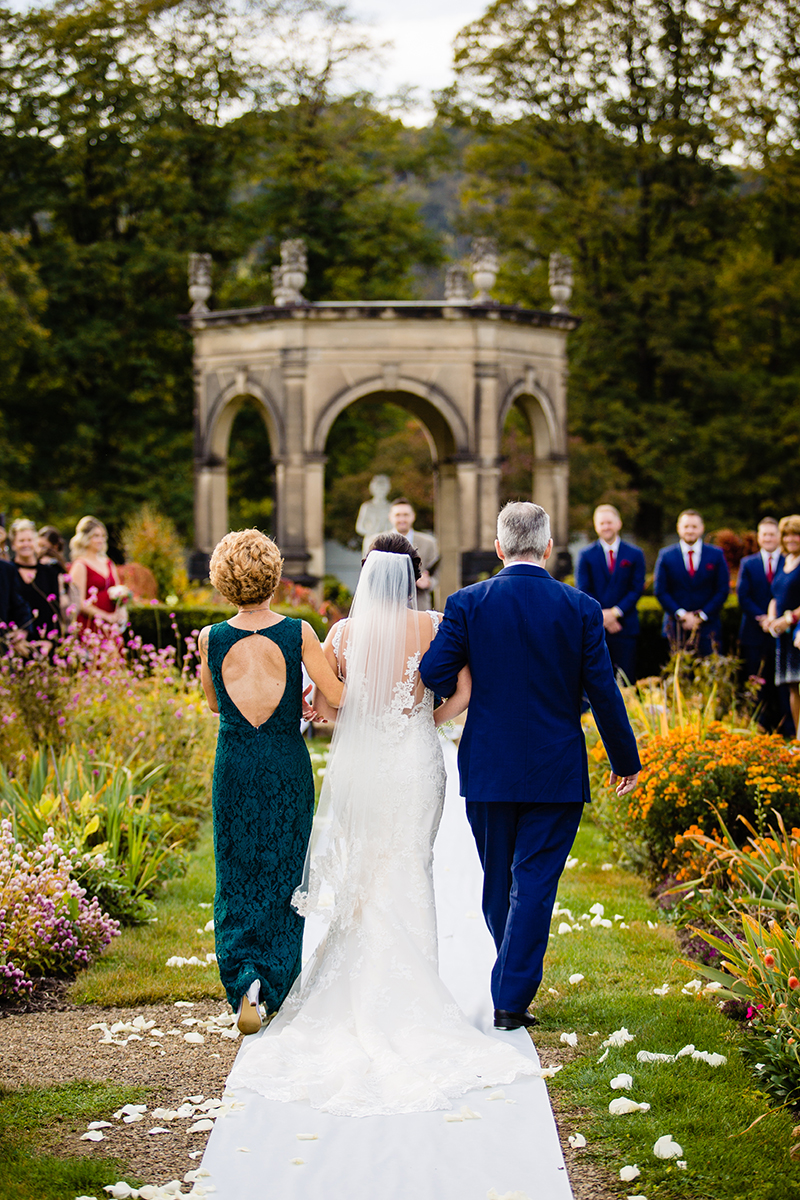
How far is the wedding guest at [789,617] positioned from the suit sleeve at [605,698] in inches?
189

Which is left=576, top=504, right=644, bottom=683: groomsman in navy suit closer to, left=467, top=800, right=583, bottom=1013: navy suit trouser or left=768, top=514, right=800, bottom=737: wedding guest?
left=768, top=514, right=800, bottom=737: wedding guest

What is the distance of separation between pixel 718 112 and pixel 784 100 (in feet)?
4.62

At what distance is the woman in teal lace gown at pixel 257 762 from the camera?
4.65 meters

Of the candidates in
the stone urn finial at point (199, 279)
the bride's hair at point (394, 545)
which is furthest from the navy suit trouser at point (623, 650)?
the stone urn finial at point (199, 279)

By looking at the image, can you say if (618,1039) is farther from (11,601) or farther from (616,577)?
(616,577)

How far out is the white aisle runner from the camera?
3.33 meters

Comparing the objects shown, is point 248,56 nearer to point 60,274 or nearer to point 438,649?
point 60,274

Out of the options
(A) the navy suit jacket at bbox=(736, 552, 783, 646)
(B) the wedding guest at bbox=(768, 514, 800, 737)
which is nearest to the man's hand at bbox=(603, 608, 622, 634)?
(A) the navy suit jacket at bbox=(736, 552, 783, 646)

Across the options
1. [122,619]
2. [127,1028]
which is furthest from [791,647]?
[127,1028]

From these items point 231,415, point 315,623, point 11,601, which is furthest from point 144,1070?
point 231,415

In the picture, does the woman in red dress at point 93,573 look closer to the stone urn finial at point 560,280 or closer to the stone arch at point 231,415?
the stone arch at point 231,415

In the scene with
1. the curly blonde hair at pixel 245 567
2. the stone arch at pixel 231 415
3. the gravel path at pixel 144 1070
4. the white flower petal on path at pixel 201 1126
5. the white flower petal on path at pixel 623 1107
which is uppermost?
the stone arch at pixel 231 415

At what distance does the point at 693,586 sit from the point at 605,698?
6.09 m

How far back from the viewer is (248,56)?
30125 millimetres
